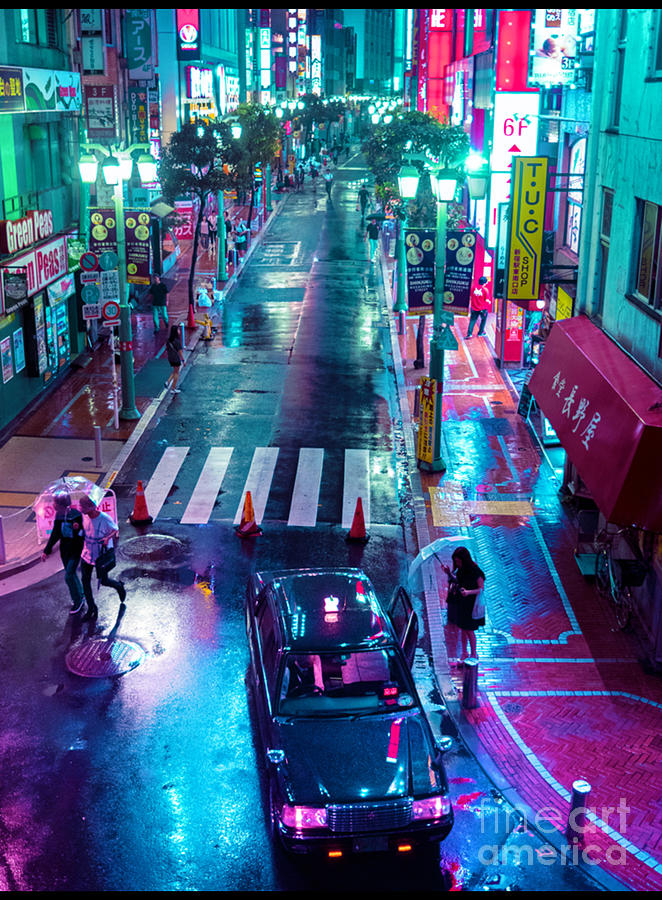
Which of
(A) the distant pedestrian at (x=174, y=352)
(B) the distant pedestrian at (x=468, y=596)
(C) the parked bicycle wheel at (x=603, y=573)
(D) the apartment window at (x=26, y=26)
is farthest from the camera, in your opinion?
(A) the distant pedestrian at (x=174, y=352)

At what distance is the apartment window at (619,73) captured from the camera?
52.3 feet

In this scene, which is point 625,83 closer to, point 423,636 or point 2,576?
point 423,636

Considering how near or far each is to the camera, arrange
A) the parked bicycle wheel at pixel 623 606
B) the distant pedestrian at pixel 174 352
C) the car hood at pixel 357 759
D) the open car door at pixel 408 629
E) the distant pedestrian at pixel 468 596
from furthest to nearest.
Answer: the distant pedestrian at pixel 174 352, the parked bicycle wheel at pixel 623 606, the distant pedestrian at pixel 468 596, the open car door at pixel 408 629, the car hood at pixel 357 759

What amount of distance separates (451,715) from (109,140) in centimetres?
2241

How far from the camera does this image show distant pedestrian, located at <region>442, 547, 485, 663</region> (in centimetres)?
1311

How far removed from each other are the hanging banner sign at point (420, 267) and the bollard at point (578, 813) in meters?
13.0

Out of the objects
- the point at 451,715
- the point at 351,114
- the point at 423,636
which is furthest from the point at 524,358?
the point at 351,114

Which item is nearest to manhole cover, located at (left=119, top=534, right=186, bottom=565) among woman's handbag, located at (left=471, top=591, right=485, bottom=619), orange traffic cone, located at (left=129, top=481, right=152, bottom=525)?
orange traffic cone, located at (left=129, top=481, right=152, bottom=525)

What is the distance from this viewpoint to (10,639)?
13.5 metres

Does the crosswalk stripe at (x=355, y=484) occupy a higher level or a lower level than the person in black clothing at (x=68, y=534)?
lower

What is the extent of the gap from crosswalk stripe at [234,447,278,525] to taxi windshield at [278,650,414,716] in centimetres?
770

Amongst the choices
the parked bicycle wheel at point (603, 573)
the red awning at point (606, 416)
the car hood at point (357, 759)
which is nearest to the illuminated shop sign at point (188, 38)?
the red awning at point (606, 416)

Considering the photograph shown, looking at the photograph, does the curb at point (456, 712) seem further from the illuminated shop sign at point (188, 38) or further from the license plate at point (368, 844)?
the illuminated shop sign at point (188, 38)

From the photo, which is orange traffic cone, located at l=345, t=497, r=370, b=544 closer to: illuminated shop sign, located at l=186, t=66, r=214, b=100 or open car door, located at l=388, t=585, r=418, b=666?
open car door, located at l=388, t=585, r=418, b=666
